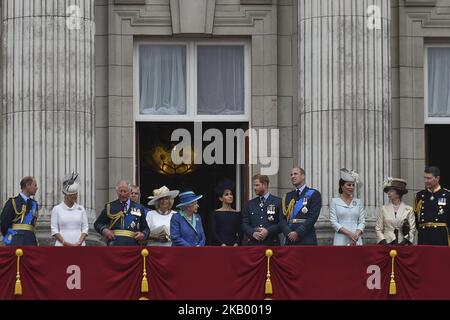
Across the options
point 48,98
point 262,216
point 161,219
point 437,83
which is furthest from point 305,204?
point 437,83

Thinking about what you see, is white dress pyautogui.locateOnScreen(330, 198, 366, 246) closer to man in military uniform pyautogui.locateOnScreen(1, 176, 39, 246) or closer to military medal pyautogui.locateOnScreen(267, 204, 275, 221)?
military medal pyautogui.locateOnScreen(267, 204, 275, 221)

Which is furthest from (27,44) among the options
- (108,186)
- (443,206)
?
(443,206)

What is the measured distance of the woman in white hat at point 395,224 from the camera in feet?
93.4

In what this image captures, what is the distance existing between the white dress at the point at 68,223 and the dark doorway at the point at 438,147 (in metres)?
8.32

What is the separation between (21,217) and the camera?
1115 inches

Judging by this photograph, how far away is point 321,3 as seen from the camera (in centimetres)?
3153

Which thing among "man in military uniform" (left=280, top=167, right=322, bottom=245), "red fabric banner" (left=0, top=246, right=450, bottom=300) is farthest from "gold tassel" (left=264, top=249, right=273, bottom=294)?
"man in military uniform" (left=280, top=167, right=322, bottom=245)

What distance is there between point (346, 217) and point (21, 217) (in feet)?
17.9

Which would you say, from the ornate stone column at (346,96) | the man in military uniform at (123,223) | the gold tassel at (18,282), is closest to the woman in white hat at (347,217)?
the ornate stone column at (346,96)

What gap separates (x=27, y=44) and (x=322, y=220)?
20.7ft

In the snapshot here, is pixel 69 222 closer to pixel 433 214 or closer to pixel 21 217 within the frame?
pixel 21 217

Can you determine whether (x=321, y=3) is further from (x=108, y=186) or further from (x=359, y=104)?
(x=108, y=186)

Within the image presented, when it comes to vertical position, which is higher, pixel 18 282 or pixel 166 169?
pixel 166 169

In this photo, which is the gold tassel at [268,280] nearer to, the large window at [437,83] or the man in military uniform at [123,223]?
the man in military uniform at [123,223]
